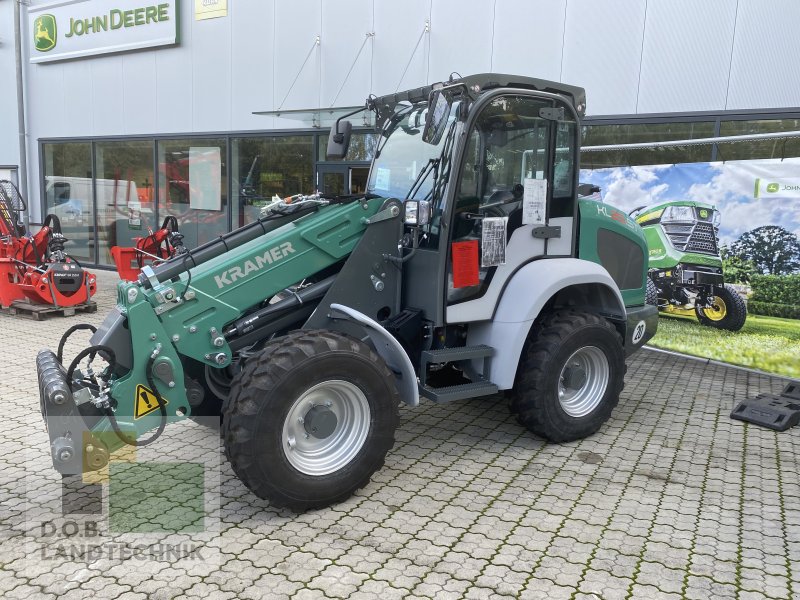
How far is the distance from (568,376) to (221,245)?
2.66m

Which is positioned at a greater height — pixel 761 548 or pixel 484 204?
pixel 484 204

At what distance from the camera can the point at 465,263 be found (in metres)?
4.40

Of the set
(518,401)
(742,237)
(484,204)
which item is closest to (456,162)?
(484,204)

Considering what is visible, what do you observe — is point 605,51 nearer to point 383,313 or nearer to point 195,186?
point 383,313

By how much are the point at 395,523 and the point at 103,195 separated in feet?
43.5

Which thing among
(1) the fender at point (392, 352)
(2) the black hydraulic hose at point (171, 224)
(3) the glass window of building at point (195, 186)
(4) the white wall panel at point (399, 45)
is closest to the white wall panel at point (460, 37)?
(4) the white wall panel at point (399, 45)

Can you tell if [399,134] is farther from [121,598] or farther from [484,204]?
[121,598]

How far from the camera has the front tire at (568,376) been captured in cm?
466

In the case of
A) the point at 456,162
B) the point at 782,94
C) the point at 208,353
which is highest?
the point at 782,94

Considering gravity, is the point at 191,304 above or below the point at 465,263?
below

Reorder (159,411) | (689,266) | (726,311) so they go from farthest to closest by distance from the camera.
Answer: (689,266), (726,311), (159,411)

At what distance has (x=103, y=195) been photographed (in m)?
14.7

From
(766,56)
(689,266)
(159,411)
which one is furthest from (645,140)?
(159,411)

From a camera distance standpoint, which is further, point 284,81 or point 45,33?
point 45,33
